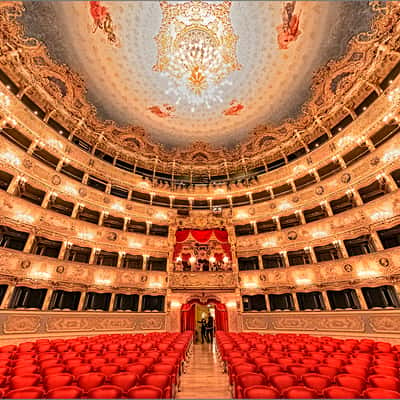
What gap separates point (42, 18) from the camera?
432 inches

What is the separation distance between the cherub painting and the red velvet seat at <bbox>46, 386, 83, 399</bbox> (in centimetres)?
1709

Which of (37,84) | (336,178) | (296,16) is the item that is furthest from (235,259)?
(37,84)

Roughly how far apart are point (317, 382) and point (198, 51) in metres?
17.2

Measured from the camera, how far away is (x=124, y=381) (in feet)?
10.7

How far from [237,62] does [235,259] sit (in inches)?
552

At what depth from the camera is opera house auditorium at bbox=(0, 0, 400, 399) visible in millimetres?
10875

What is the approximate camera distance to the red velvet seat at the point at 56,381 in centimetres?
312

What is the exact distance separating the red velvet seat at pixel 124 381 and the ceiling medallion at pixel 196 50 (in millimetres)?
16357

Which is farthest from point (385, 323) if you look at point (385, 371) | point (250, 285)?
point (385, 371)

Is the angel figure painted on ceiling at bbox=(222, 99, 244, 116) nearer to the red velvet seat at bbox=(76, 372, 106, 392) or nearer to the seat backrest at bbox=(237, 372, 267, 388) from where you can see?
the seat backrest at bbox=(237, 372, 267, 388)

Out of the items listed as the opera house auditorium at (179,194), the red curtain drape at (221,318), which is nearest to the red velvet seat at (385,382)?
the opera house auditorium at (179,194)

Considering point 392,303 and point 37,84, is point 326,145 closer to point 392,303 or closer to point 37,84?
point 392,303

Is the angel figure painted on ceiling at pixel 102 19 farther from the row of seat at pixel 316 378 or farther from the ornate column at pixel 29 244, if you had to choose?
the row of seat at pixel 316 378

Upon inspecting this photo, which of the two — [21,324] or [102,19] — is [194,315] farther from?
[102,19]
